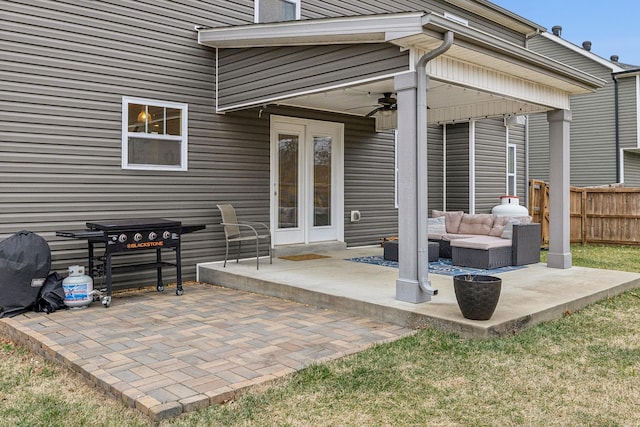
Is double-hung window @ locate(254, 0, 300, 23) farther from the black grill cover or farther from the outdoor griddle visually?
the black grill cover

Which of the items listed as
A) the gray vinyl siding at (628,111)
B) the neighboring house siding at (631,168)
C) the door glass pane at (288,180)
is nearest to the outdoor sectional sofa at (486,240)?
the door glass pane at (288,180)

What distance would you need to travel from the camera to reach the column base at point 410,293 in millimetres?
4836

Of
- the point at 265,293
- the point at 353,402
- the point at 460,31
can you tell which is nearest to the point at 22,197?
the point at 265,293

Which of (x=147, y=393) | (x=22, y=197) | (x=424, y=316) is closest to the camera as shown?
(x=147, y=393)

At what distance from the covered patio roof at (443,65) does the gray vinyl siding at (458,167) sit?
2497 mm

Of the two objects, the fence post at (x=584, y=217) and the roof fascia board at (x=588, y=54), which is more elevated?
the roof fascia board at (x=588, y=54)

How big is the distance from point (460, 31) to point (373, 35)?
0.80 m

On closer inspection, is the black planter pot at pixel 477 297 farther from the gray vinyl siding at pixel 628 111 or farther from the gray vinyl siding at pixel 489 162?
the gray vinyl siding at pixel 628 111

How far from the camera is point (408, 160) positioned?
491 centimetres

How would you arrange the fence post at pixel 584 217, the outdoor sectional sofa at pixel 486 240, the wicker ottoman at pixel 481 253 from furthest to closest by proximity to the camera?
the fence post at pixel 584 217 < the outdoor sectional sofa at pixel 486 240 < the wicker ottoman at pixel 481 253

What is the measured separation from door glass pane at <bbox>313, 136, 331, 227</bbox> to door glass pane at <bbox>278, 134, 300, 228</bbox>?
0.41 meters

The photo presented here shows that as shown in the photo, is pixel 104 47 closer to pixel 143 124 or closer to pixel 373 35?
pixel 143 124

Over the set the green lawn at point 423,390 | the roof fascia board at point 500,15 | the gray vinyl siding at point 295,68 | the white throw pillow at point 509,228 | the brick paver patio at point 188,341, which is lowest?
the green lawn at point 423,390

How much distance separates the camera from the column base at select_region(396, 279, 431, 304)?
4.84 meters
